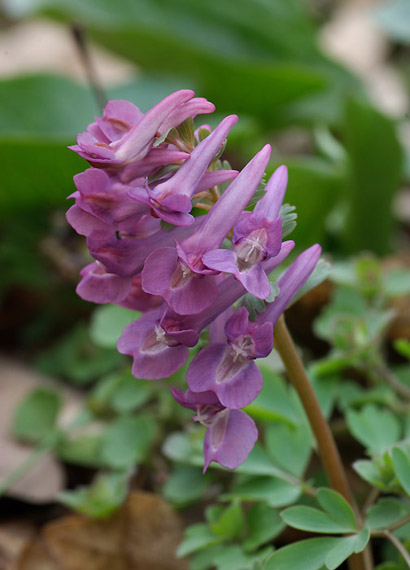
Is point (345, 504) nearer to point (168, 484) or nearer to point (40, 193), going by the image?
point (168, 484)

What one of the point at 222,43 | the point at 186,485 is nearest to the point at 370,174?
the point at 186,485

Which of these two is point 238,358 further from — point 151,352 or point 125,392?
point 125,392

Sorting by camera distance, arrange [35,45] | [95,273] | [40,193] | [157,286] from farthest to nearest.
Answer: [35,45], [40,193], [95,273], [157,286]

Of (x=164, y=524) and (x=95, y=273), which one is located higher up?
(x=95, y=273)

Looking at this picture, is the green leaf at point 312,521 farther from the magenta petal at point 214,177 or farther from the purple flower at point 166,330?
the magenta petal at point 214,177

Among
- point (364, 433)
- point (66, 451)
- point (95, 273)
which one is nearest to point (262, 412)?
point (364, 433)
